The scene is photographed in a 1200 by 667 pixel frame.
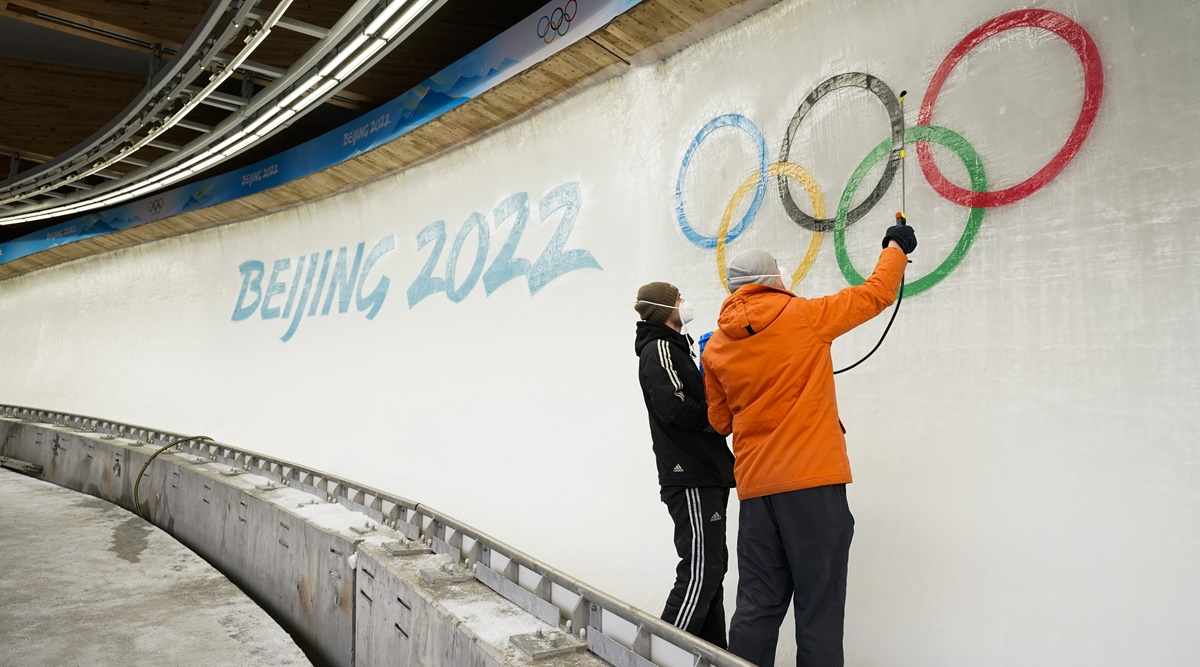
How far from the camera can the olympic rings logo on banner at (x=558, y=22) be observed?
4.12 metres

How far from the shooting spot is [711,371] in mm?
2246

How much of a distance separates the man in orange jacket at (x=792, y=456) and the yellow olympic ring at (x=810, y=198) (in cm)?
99

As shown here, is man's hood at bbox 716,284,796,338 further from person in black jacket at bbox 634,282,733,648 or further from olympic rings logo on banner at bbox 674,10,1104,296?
olympic rings logo on banner at bbox 674,10,1104,296

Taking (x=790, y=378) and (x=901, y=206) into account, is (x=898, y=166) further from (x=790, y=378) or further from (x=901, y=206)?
(x=790, y=378)

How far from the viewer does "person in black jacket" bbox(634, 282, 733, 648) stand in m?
2.37

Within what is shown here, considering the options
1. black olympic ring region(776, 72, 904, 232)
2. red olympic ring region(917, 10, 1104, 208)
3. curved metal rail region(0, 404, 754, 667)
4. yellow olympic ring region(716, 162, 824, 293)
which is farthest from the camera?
yellow olympic ring region(716, 162, 824, 293)

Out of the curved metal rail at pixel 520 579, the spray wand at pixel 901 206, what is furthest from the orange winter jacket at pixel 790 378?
the spray wand at pixel 901 206

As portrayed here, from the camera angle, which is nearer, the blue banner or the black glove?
the black glove

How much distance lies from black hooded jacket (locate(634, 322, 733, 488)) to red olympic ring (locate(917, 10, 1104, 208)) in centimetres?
106

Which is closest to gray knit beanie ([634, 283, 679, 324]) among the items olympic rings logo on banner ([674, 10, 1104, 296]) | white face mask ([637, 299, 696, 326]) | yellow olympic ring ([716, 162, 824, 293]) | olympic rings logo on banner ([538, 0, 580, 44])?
white face mask ([637, 299, 696, 326])

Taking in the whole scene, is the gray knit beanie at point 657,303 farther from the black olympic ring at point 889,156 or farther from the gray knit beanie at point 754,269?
the black olympic ring at point 889,156

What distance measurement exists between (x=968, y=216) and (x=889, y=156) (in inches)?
16.8

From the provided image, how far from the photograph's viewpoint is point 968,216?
2580mm

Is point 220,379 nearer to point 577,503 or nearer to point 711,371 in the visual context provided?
point 577,503
